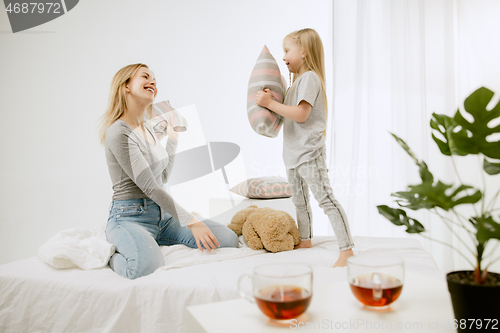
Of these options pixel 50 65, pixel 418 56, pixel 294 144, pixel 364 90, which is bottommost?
pixel 294 144

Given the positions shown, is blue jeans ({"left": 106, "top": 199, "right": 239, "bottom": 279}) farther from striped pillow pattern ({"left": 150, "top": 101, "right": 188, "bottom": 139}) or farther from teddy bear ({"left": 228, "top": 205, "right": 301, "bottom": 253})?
→ striped pillow pattern ({"left": 150, "top": 101, "right": 188, "bottom": 139})

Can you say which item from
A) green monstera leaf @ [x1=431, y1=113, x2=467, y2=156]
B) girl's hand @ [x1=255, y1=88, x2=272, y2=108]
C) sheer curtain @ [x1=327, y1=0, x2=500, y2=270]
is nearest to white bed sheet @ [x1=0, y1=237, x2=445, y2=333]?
green monstera leaf @ [x1=431, y1=113, x2=467, y2=156]

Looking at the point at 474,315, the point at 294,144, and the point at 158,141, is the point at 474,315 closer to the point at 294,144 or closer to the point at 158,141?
the point at 294,144

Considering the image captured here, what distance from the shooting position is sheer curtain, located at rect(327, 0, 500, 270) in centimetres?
215

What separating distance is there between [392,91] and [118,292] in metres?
1.96

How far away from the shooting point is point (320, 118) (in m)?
1.52

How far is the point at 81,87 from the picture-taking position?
91.7 inches

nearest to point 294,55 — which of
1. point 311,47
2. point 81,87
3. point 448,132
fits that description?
point 311,47

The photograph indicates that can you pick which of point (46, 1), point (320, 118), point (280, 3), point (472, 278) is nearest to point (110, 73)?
point (46, 1)

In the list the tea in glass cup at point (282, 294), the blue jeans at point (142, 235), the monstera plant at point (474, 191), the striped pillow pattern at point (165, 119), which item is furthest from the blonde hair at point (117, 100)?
the monstera plant at point (474, 191)

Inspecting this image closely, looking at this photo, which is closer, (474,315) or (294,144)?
(474,315)

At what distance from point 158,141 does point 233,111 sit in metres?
1.02

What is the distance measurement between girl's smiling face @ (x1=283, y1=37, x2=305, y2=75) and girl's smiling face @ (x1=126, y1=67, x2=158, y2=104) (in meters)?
0.61

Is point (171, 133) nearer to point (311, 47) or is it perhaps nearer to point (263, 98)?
point (263, 98)
